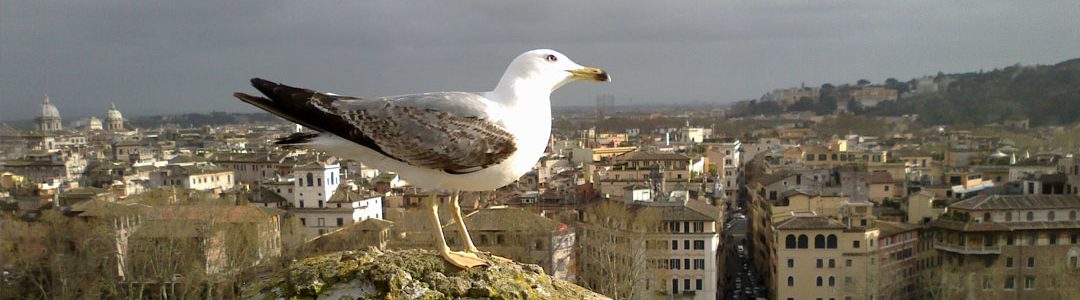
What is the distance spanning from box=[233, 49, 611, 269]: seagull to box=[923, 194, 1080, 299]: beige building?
2309cm

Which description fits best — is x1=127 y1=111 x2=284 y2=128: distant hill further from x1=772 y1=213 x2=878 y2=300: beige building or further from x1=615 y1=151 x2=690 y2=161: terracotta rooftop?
x1=772 y1=213 x2=878 y2=300: beige building

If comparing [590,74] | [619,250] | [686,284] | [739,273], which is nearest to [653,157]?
[739,273]

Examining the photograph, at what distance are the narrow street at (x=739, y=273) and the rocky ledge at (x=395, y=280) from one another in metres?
26.2

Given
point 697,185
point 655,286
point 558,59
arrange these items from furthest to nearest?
point 697,185 < point 655,286 < point 558,59

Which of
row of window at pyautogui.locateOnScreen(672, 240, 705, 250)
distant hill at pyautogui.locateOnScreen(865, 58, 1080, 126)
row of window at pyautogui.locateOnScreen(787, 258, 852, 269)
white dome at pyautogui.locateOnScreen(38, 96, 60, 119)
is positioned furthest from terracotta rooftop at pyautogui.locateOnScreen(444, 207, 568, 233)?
white dome at pyautogui.locateOnScreen(38, 96, 60, 119)

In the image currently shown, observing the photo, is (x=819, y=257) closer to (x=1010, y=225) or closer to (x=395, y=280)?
(x=1010, y=225)

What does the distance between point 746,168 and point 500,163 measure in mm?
57810

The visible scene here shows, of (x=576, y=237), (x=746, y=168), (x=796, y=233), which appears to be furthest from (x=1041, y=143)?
(x=576, y=237)

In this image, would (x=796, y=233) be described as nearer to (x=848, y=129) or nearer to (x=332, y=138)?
(x=332, y=138)

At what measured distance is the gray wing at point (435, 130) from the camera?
3986mm

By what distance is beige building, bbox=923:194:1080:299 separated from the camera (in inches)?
976

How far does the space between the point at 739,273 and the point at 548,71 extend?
31.3 meters

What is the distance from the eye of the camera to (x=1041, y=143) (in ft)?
164

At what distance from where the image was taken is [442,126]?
4.01 metres
